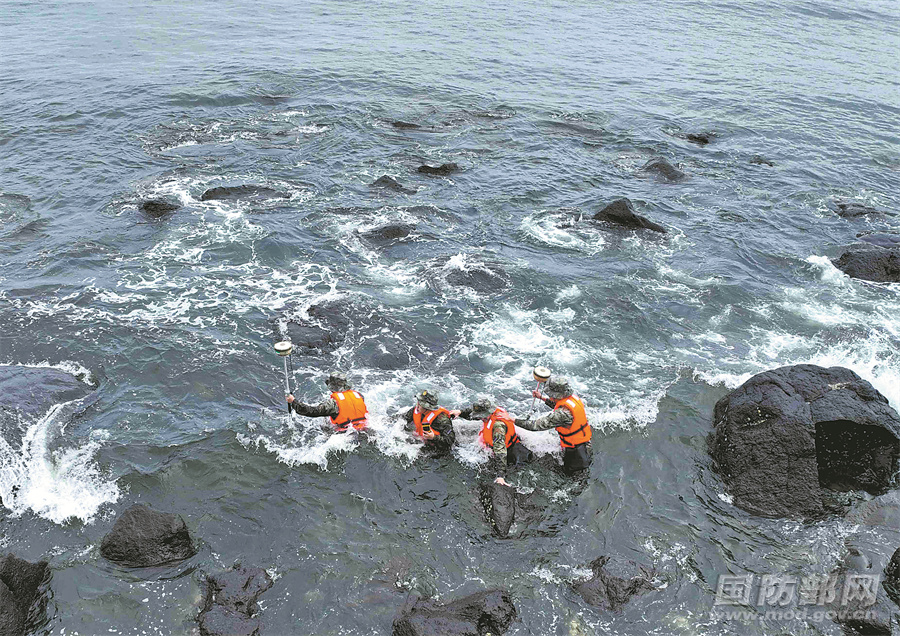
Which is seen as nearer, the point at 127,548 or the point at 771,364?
the point at 127,548

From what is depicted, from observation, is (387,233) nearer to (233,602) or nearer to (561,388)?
(561,388)

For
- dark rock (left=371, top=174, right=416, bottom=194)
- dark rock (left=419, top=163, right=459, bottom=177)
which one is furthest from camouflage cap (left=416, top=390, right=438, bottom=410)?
dark rock (left=419, top=163, right=459, bottom=177)

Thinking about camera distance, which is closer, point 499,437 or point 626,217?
point 499,437

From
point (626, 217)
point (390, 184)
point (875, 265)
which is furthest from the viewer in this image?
Answer: point (390, 184)

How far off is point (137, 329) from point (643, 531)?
560 inches

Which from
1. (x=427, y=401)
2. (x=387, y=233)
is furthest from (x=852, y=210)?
(x=427, y=401)

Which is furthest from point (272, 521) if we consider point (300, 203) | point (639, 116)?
point (639, 116)

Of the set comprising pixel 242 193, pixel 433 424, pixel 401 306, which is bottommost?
pixel 401 306

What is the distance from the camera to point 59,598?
432 inches

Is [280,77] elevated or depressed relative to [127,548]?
elevated

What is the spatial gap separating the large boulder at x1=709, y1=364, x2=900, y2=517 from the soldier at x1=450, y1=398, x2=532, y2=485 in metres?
4.45

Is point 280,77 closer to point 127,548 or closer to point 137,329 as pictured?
point 137,329

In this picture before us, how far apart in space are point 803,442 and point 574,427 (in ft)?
15.2

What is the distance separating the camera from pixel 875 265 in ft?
69.9
